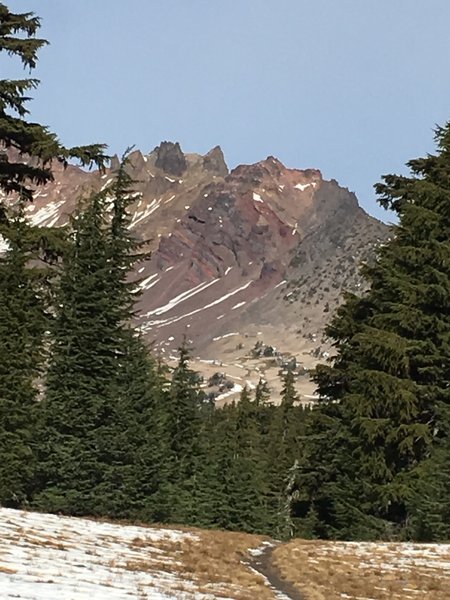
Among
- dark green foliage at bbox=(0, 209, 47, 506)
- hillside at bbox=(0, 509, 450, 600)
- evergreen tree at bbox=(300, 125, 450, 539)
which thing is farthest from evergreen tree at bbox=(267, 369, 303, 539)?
hillside at bbox=(0, 509, 450, 600)

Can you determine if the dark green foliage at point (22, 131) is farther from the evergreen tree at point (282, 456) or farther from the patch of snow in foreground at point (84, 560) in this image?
the evergreen tree at point (282, 456)

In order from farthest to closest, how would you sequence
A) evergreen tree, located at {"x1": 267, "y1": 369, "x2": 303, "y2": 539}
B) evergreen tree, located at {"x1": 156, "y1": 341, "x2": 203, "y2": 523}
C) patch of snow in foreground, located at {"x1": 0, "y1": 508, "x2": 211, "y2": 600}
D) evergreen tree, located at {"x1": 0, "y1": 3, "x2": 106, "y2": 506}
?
1. evergreen tree, located at {"x1": 267, "y1": 369, "x2": 303, "y2": 539}
2. evergreen tree, located at {"x1": 156, "y1": 341, "x2": 203, "y2": 523}
3. evergreen tree, located at {"x1": 0, "y1": 3, "x2": 106, "y2": 506}
4. patch of snow in foreground, located at {"x1": 0, "y1": 508, "x2": 211, "y2": 600}

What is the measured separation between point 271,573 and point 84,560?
12.2 feet

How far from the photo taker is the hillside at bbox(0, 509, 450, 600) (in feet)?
30.4

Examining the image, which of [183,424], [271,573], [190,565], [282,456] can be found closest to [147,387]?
[183,424]

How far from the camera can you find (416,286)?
878 inches

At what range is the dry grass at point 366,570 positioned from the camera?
37.5 ft

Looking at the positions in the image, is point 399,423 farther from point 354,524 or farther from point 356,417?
point 354,524

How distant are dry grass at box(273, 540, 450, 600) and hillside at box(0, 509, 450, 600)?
18 millimetres

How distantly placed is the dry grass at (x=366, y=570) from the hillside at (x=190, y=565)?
0.02 meters

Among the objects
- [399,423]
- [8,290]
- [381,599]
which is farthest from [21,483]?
[381,599]

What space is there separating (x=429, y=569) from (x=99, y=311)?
1553 centimetres

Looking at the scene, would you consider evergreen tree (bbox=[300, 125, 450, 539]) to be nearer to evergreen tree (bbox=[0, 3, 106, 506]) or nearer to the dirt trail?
the dirt trail

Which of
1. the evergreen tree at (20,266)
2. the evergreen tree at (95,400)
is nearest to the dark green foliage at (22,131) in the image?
the evergreen tree at (20,266)
